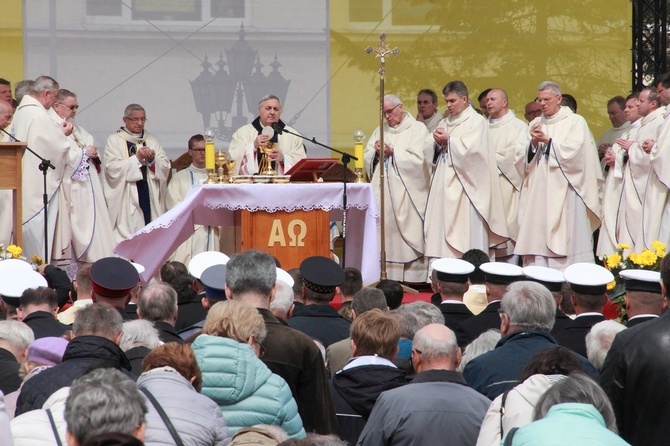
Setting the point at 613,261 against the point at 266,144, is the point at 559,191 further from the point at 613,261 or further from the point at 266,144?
the point at 613,261

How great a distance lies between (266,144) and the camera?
40.8 feet

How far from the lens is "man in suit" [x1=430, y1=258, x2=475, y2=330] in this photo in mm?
7949

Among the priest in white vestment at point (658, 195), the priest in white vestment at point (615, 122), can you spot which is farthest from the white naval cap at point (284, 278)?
the priest in white vestment at point (615, 122)

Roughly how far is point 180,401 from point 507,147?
10.0m

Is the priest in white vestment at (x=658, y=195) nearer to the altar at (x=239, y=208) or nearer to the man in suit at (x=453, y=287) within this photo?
the altar at (x=239, y=208)

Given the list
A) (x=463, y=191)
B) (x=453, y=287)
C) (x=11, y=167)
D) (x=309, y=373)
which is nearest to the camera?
(x=309, y=373)

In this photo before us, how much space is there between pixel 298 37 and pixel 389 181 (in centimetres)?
313

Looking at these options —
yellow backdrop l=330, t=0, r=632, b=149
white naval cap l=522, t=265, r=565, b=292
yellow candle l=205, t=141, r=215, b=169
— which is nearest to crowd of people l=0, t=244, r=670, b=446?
white naval cap l=522, t=265, r=565, b=292

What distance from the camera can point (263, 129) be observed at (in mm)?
14008

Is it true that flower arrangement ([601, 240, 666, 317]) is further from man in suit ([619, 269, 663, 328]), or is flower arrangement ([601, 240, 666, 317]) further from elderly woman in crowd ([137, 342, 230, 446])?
elderly woman in crowd ([137, 342, 230, 446])

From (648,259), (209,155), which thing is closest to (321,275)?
(648,259)

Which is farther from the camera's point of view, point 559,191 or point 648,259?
point 559,191

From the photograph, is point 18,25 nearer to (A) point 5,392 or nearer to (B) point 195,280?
(B) point 195,280

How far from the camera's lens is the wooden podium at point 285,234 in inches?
442
